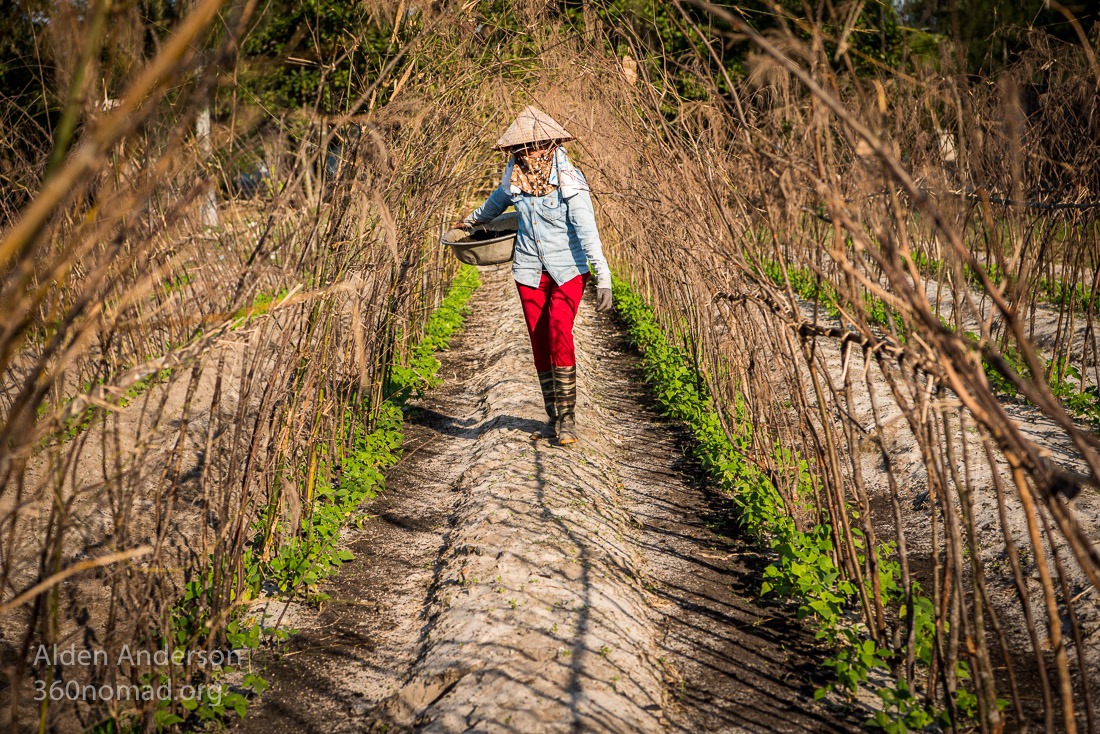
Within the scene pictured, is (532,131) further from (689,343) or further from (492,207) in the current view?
(689,343)

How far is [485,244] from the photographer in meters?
4.70

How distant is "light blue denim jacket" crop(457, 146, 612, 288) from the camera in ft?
14.9

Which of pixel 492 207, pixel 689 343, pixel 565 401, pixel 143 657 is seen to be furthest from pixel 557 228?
pixel 143 657

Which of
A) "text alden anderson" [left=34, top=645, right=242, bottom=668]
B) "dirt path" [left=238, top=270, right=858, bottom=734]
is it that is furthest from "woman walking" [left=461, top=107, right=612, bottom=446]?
"text alden anderson" [left=34, top=645, right=242, bottom=668]

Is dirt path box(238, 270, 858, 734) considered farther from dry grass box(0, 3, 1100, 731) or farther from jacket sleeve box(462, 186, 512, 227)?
jacket sleeve box(462, 186, 512, 227)

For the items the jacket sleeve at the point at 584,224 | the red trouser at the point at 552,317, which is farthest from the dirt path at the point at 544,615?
the jacket sleeve at the point at 584,224

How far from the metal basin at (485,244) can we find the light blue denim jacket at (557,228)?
0.65ft

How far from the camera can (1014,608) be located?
3.29m

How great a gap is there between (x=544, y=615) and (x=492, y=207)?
244 centimetres

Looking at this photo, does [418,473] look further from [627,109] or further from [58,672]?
[627,109]

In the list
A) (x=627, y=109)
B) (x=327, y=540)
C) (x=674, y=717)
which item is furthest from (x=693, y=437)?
(x=674, y=717)

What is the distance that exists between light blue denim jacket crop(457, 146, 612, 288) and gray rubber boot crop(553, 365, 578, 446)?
1.59 feet

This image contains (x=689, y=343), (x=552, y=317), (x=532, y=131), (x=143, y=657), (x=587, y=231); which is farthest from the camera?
(x=689, y=343)

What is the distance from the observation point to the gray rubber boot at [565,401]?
4699 millimetres
